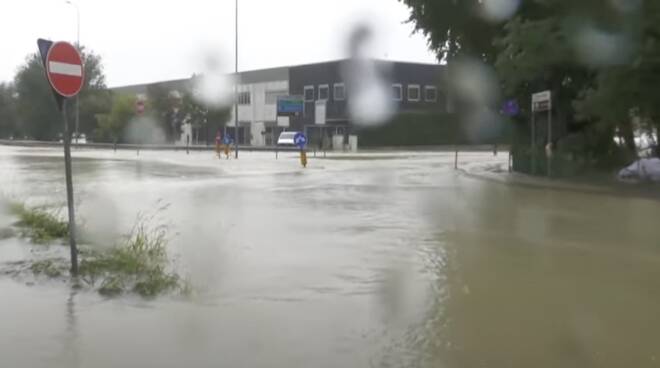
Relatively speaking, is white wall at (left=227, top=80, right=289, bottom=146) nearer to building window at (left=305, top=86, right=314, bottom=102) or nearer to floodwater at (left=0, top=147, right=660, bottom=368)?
building window at (left=305, top=86, right=314, bottom=102)

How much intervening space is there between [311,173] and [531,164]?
7454 millimetres

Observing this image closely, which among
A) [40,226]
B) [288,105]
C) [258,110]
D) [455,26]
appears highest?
[455,26]

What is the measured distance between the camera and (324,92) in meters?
70.6

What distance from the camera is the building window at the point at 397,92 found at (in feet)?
224

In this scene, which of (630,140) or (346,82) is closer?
(630,140)

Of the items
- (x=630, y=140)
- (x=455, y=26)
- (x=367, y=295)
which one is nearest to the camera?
(x=367, y=295)

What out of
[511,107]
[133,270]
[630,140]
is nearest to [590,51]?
[630,140]

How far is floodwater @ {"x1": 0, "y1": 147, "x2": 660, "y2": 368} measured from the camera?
18.3 ft

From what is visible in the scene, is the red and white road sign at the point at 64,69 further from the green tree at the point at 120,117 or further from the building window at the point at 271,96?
the building window at the point at 271,96

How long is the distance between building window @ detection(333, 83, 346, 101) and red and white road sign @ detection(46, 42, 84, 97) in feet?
199

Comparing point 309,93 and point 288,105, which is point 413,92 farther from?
point 288,105

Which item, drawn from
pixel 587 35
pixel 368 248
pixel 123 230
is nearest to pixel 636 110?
pixel 587 35

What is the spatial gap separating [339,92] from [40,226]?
5835 centimetres

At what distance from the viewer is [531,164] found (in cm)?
2469
